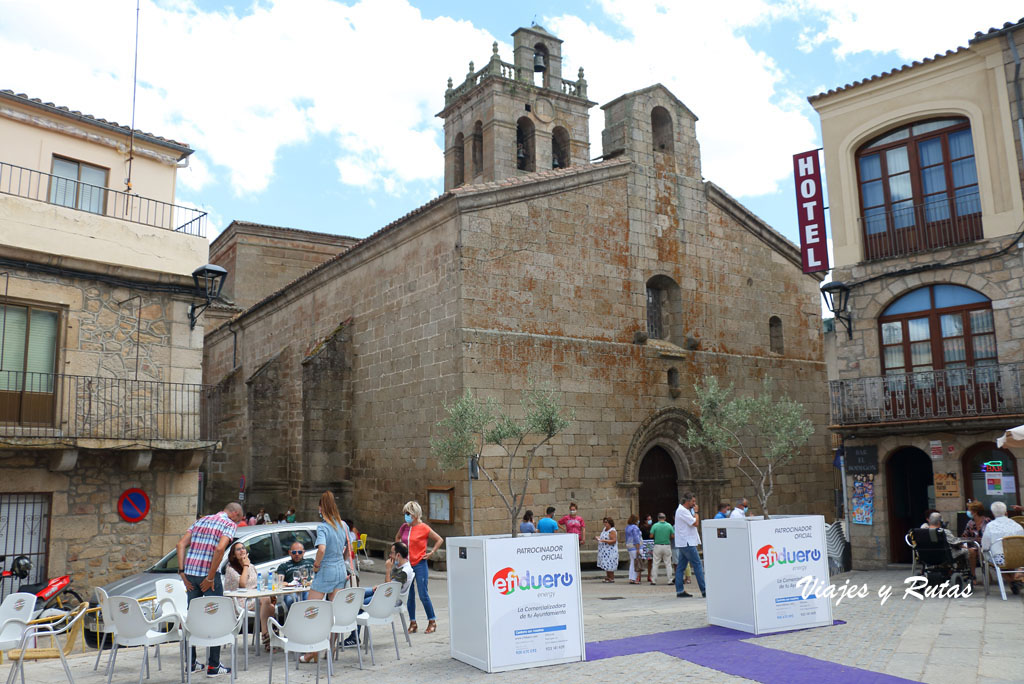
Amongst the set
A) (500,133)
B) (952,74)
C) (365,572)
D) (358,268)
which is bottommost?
(365,572)

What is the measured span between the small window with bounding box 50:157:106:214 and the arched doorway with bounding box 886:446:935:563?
14956mm

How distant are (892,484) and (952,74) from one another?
7850mm

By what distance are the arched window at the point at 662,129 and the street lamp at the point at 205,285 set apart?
11.5 m

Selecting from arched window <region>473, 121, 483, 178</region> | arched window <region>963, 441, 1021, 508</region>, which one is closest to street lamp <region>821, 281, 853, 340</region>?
arched window <region>963, 441, 1021, 508</region>

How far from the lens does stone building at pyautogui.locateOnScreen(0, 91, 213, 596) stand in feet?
38.2

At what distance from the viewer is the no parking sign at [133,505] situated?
40.6 feet

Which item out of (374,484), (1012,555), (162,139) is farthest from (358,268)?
(1012,555)

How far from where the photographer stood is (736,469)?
19.6 metres

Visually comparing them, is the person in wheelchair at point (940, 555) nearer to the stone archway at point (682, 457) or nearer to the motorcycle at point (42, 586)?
the stone archway at point (682, 457)

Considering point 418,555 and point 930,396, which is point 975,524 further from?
point 418,555

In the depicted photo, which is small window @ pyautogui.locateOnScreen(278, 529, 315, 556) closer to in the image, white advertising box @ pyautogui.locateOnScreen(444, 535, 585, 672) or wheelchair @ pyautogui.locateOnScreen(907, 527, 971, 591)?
white advertising box @ pyautogui.locateOnScreen(444, 535, 585, 672)

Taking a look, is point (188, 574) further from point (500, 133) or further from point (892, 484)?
point (500, 133)

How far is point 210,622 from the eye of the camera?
6.89 metres

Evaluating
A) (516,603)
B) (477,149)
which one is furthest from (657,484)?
(477,149)
